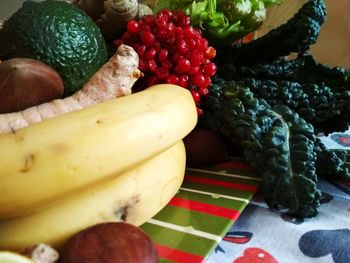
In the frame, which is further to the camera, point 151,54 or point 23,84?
point 151,54

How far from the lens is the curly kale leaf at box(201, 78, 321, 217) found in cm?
48

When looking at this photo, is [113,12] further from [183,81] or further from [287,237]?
[287,237]

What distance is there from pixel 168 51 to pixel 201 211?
21 cm

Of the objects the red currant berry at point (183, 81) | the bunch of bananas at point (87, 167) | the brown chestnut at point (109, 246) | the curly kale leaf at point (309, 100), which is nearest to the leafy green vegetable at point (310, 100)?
the curly kale leaf at point (309, 100)

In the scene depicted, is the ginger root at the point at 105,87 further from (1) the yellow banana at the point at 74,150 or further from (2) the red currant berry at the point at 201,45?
(2) the red currant berry at the point at 201,45

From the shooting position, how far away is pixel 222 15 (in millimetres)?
696

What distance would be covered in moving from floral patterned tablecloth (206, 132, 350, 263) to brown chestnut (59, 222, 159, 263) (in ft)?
0.37

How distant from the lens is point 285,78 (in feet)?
2.24

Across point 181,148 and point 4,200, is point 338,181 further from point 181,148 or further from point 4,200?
point 4,200

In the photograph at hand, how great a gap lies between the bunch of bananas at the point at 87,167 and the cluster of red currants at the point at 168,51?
11 centimetres

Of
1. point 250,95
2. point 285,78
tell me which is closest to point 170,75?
point 250,95

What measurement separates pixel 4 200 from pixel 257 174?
12.7 inches

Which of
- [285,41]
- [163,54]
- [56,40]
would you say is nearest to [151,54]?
[163,54]

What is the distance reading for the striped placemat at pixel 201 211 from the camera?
1.34 feet
